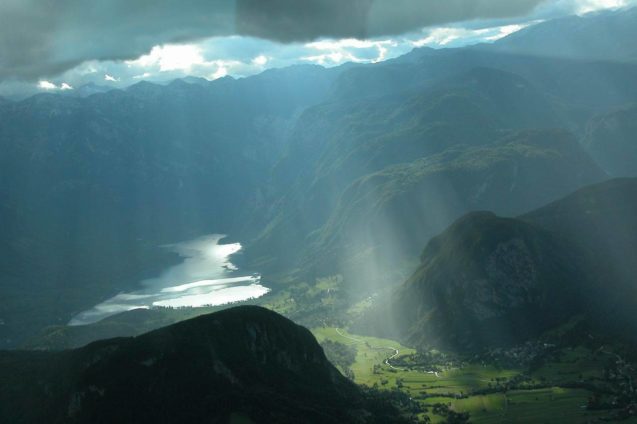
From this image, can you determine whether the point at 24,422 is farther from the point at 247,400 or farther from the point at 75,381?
the point at 247,400

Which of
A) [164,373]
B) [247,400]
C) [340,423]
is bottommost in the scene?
Answer: [340,423]

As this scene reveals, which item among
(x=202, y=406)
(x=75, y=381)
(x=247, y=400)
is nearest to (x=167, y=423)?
(x=202, y=406)

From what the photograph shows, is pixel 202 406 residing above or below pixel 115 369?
below

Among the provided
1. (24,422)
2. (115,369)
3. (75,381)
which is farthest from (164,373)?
(24,422)

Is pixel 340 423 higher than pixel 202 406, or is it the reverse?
pixel 202 406

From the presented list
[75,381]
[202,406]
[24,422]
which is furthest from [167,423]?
[24,422]

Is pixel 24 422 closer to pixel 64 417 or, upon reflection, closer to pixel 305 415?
pixel 64 417

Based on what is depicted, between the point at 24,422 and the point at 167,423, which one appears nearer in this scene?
the point at 167,423

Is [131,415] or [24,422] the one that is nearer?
[131,415]
